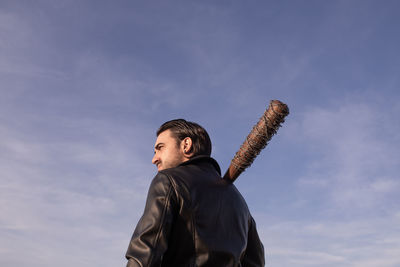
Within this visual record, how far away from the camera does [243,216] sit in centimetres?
500

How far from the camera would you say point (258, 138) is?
5.35 meters

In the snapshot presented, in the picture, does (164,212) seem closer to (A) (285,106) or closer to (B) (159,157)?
(B) (159,157)

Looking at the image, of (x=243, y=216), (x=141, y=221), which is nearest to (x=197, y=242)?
(x=141, y=221)

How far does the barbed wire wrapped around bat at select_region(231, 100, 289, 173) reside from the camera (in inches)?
205

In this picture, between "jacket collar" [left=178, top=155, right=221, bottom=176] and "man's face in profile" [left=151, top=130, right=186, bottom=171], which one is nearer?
"jacket collar" [left=178, top=155, right=221, bottom=176]

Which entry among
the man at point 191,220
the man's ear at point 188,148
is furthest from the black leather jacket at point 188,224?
the man's ear at point 188,148

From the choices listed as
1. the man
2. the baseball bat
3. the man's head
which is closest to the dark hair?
the man's head

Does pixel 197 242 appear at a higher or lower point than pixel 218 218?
lower

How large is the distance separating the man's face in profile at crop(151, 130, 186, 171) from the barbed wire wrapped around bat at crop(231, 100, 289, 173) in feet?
2.38

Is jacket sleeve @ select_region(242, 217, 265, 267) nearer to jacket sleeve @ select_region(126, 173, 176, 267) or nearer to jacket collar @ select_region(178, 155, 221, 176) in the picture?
jacket collar @ select_region(178, 155, 221, 176)

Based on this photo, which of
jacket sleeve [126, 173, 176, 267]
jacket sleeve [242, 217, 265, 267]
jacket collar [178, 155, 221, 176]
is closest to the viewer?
jacket sleeve [126, 173, 176, 267]

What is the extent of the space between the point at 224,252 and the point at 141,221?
88cm

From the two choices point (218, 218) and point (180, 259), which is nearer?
point (180, 259)

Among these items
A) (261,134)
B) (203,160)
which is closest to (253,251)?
(203,160)
